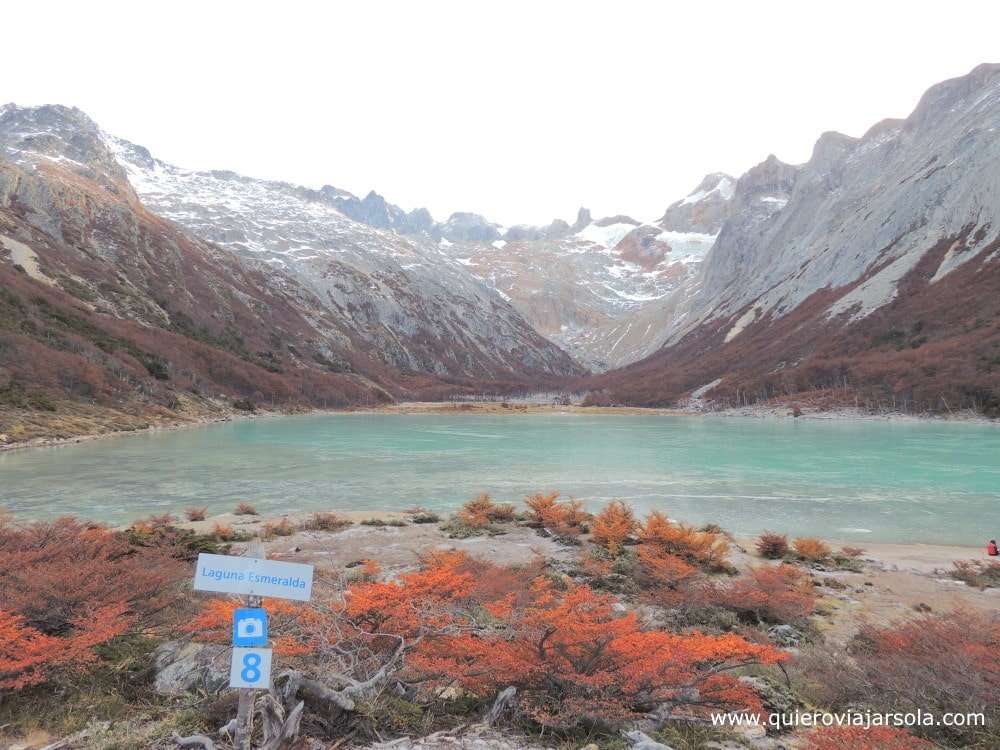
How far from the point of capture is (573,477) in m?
37.9

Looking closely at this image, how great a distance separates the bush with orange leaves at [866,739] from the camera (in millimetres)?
5066

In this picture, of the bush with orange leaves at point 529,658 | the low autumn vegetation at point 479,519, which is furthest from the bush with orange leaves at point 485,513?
the bush with orange leaves at point 529,658

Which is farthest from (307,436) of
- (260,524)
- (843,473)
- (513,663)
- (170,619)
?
(513,663)

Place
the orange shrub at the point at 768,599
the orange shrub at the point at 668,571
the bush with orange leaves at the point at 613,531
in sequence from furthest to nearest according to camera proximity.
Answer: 1. the bush with orange leaves at the point at 613,531
2. the orange shrub at the point at 668,571
3. the orange shrub at the point at 768,599

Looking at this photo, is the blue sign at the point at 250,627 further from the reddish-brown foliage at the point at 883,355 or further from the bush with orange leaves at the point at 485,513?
the reddish-brown foliage at the point at 883,355

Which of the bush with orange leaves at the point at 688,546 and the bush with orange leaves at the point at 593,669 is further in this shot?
the bush with orange leaves at the point at 688,546

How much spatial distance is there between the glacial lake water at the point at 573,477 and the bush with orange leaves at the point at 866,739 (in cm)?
1890

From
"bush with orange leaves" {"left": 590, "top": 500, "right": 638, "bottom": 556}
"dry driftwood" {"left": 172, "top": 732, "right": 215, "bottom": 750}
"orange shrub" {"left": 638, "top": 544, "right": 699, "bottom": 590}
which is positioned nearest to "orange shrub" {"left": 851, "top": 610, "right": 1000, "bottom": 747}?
"orange shrub" {"left": 638, "top": 544, "right": 699, "bottom": 590}

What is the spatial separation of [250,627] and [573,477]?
34.0m

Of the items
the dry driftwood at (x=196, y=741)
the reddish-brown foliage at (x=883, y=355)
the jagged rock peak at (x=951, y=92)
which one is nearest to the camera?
the dry driftwood at (x=196, y=741)

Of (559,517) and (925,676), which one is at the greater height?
(925,676)

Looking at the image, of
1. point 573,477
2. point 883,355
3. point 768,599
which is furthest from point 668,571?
point 883,355

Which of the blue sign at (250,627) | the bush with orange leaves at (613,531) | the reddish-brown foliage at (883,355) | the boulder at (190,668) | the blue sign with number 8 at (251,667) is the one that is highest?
the reddish-brown foliage at (883,355)

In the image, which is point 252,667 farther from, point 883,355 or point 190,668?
point 883,355
